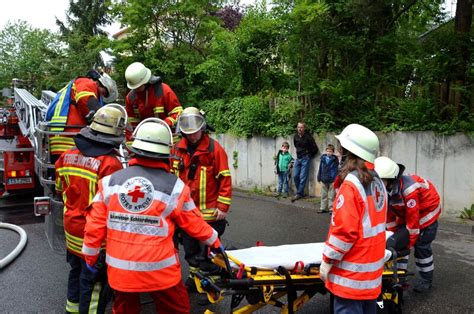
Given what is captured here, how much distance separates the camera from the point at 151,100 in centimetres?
488

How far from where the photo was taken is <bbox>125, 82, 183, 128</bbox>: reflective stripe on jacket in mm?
4863

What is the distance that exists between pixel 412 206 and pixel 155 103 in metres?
2.94

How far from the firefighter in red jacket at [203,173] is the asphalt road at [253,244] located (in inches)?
36.8

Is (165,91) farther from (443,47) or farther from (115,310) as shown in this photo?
(443,47)

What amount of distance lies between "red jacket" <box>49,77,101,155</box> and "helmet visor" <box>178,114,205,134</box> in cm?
94

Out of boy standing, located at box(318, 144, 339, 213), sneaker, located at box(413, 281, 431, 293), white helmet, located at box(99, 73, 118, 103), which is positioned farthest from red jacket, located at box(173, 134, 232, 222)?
boy standing, located at box(318, 144, 339, 213)

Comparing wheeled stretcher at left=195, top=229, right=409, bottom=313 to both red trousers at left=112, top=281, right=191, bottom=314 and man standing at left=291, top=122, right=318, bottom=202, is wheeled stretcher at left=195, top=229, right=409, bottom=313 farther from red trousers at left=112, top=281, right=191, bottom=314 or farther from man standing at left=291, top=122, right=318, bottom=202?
man standing at left=291, top=122, right=318, bottom=202

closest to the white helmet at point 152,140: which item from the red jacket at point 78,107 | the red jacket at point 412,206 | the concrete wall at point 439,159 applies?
the red jacket at point 78,107

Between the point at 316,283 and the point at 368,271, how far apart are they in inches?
26.5

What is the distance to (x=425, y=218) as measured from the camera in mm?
4637

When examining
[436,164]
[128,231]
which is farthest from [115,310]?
[436,164]

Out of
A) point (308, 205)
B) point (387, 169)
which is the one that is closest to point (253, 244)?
point (387, 169)

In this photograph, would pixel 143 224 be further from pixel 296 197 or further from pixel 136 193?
pixel 296 197

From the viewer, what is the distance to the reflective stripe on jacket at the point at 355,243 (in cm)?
283
